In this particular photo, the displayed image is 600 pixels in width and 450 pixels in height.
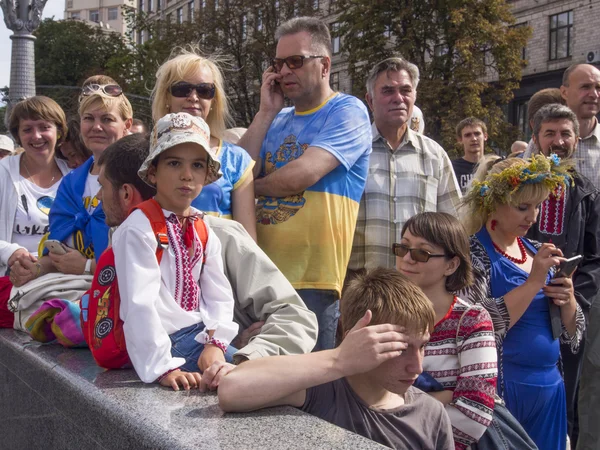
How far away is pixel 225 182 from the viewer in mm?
3525

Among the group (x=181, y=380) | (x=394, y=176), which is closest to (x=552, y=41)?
(x=394, y=176)

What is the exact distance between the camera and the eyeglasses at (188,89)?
3715 mm

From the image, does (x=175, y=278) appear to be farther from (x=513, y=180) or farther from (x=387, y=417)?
(x=513, y=180)

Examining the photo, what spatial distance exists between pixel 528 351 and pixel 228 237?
5.16 ft

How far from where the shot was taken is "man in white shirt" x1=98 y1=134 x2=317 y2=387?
271cm

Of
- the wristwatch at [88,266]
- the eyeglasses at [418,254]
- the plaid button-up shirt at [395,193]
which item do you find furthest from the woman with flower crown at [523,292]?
the wristwatch at [88,266]

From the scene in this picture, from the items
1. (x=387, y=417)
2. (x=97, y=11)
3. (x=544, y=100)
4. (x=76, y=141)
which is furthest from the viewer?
(x=97, y=11)

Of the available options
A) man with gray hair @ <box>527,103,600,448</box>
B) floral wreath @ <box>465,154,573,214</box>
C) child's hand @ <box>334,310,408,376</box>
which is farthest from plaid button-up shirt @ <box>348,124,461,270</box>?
child's hand @ <box>334,310,408,376</box>

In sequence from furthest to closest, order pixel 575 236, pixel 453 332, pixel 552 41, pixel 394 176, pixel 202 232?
pixel 552 41 < pixel 394 176 < pixel 575 236 < pixel 453 332 < pixel 202 232

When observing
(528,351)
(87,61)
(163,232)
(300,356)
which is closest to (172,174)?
(163,232)

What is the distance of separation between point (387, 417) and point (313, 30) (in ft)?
7.59

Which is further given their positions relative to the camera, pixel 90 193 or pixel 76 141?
pixel 76 141

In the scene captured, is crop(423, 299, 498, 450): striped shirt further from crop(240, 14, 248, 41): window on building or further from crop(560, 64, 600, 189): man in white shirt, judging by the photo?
crop(240, 14, 248, 41): window on building

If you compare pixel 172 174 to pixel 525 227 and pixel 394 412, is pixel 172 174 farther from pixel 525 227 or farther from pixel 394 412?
pixel 525 227
